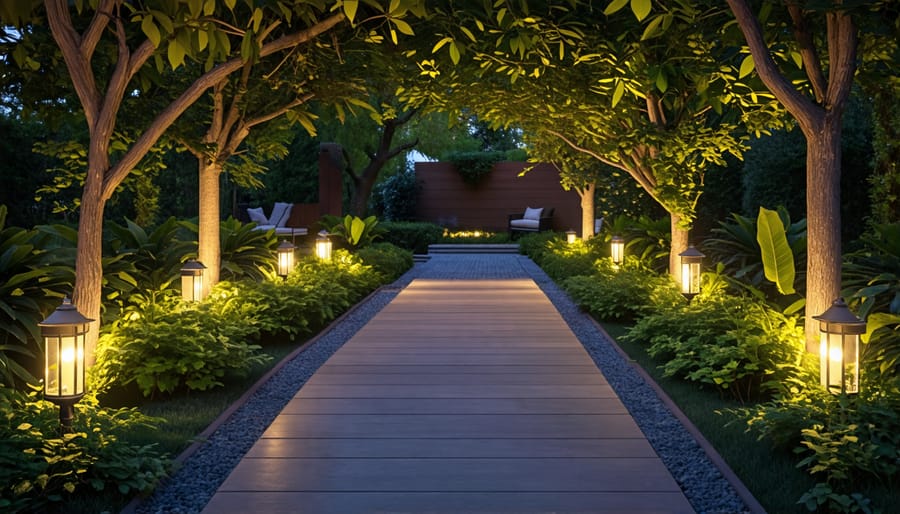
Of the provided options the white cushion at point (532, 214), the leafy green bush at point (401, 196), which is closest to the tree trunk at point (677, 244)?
the white cushion at point (532, 214)

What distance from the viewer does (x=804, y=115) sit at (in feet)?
14.8

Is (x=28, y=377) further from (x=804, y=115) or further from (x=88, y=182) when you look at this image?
(x=804, y=115)

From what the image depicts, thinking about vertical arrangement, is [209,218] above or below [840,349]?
above

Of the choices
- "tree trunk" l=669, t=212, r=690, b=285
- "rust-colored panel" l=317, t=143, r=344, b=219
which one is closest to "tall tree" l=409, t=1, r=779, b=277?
"tree trunk" l=669, t=212, r=690, b=285

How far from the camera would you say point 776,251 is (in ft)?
19.5

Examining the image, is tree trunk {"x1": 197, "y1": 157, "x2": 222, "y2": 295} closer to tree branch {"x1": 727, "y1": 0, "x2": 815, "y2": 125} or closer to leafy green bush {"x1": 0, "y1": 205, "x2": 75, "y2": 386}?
leafy green bush {"x1": 0, "y1": 205, "x2": 75, "y2": 386}

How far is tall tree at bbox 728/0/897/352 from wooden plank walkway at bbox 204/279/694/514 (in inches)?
57.0

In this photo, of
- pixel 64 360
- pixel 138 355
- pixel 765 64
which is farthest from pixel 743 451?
pixel 138 355

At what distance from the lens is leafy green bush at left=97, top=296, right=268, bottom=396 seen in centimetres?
488

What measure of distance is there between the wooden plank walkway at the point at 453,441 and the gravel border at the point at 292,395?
10 centimetres

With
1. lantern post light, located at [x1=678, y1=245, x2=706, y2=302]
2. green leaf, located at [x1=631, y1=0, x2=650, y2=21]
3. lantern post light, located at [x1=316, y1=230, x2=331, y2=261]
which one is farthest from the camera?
lantern post light, located at [x1=316, y1=230, x2=331, y2=261]

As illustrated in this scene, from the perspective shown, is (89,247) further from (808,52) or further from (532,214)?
(532,214)

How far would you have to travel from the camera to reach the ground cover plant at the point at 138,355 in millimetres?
3176

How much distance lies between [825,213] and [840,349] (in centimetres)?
108
